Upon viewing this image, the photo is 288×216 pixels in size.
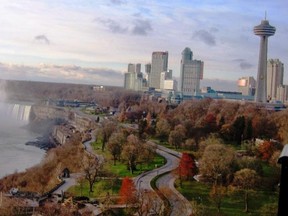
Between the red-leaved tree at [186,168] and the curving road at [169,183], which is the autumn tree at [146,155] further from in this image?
the red-leaved tree at [186,168]

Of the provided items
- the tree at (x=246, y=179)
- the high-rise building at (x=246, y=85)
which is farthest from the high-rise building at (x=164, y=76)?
the tree at (x=246, y=179)

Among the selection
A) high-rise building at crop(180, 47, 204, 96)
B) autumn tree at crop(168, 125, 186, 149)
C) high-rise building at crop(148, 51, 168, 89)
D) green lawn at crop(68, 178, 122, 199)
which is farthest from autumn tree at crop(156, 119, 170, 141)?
high-rise building at crop(148, 51, 168, 89)

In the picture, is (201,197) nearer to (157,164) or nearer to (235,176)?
(235,176)

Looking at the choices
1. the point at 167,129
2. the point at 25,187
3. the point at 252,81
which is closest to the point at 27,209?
the point at 25,187

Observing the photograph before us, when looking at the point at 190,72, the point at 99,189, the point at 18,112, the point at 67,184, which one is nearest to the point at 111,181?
the point at 99,189

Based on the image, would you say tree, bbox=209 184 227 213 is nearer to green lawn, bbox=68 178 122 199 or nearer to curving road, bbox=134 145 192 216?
curving road, bbox=134 145 192 216

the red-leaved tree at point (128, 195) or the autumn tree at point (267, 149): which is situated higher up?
the autumn tree at point (267, 149)
